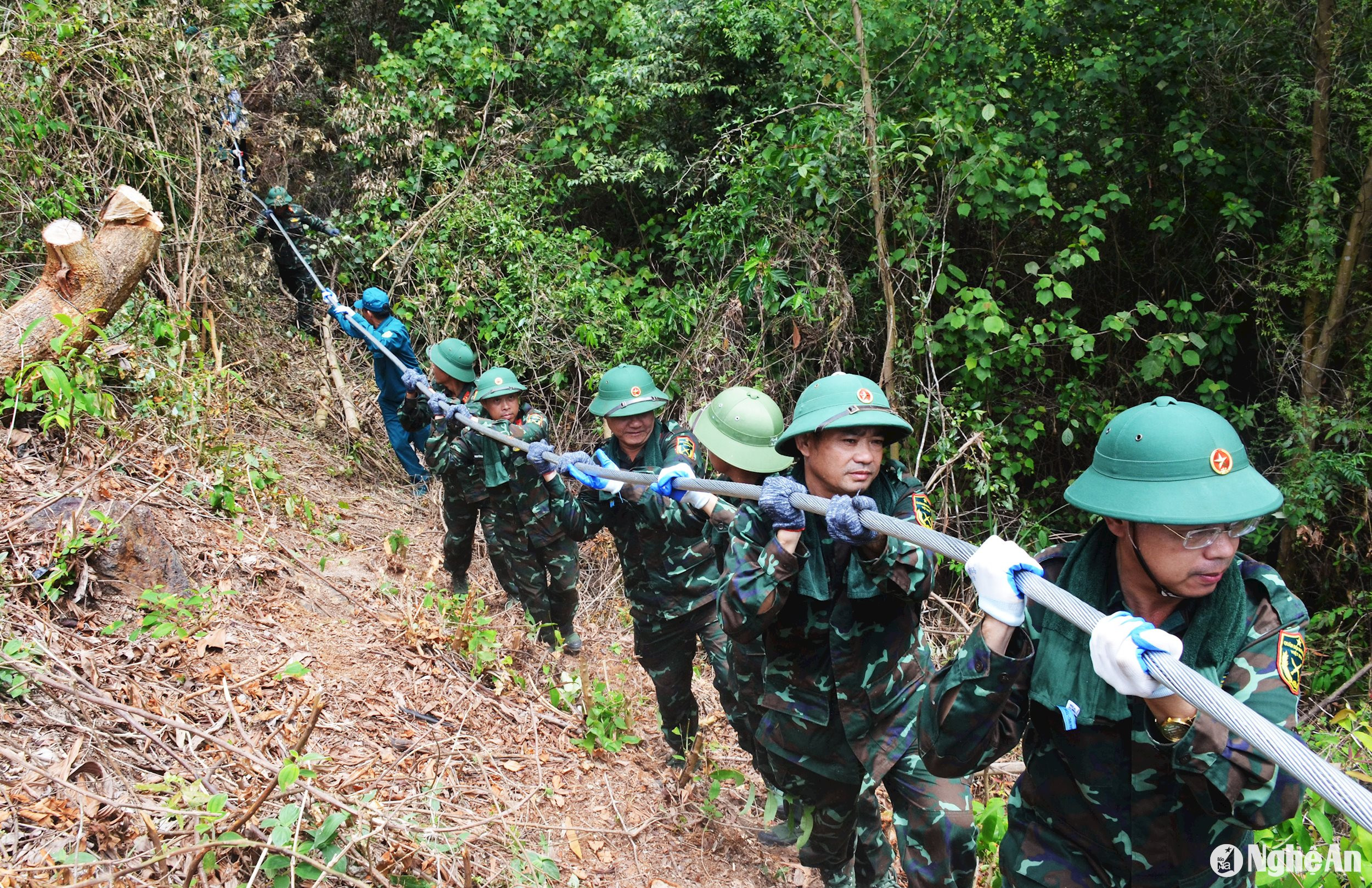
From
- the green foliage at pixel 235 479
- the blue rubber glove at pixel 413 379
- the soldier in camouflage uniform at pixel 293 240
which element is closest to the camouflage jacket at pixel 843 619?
the green foliage at pixel 235 479

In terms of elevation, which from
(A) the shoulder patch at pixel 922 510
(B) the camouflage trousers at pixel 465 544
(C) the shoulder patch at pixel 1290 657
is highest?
(C) the shoulder patch at pixel 1290 657

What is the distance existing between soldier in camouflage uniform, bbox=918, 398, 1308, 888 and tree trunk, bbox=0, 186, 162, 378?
16.2 feet

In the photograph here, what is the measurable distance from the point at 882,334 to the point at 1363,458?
3480 millimetres

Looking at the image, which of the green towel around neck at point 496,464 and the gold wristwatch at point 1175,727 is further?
the green towel around neck at point 496,464

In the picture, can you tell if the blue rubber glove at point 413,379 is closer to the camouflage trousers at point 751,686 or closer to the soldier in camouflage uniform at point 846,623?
the camouflage trousers at point 751,686

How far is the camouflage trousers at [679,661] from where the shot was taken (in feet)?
14.9

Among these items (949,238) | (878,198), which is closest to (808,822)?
(878,198)

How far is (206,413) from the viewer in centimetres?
620

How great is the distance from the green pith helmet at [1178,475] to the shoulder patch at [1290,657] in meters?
0.26

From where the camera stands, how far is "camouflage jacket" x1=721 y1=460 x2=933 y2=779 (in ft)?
9.22

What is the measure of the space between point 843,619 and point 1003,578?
1.04m

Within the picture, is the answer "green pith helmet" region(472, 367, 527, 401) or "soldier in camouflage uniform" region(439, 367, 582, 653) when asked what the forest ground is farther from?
"green pith helmet" region(472, 367, 527, 401)

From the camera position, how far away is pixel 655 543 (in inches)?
183

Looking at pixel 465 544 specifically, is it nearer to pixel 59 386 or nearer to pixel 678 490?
pixel 59 386
